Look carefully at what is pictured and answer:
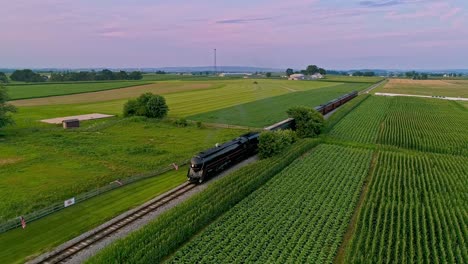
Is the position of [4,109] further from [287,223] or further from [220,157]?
[287,223]

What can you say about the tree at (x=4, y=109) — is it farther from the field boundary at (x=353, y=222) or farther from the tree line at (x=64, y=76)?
the tree line at (x=64, y=76)

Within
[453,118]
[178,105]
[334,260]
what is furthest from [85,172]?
[453,118]

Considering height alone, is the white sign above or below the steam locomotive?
below

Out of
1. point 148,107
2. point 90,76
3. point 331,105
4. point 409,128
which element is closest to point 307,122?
point 409,128

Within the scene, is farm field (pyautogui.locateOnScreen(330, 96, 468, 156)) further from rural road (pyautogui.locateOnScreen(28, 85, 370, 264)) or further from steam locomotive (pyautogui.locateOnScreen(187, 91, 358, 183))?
rural road (pyautogui.locateOnScreen(28, 85, 370, 264))

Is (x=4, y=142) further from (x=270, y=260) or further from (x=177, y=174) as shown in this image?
(x=270, y=260)

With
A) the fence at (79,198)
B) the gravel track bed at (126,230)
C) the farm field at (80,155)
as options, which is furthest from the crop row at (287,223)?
the farm field at (80,155)

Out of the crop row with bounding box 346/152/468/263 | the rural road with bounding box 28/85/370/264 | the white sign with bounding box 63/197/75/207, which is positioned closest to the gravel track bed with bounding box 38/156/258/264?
the rural road with bounding box 28/85/370/264
